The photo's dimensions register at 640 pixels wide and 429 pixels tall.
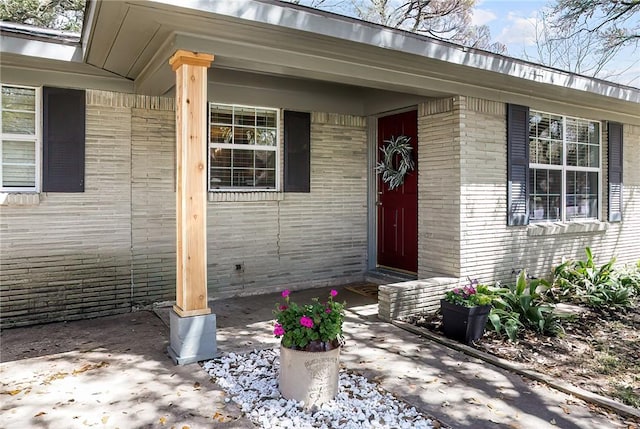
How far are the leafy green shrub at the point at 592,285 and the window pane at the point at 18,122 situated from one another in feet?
23.1

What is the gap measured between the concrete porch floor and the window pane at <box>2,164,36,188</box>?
62.7 inches

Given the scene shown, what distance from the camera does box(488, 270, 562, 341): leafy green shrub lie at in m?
4.84

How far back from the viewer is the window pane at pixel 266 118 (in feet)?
21.3

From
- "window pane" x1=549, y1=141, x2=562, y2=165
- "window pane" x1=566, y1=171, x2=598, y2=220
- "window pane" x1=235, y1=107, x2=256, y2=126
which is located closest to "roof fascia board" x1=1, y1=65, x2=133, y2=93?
"window pane" x1=235, y1=107, x2=256, y2=126

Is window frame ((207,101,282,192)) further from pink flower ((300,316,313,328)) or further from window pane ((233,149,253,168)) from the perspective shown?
pink flower ((300,316,313,328))

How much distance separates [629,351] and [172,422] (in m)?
4.41

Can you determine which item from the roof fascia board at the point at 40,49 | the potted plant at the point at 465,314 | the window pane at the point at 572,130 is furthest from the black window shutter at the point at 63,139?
the window pane at the point at 572,130

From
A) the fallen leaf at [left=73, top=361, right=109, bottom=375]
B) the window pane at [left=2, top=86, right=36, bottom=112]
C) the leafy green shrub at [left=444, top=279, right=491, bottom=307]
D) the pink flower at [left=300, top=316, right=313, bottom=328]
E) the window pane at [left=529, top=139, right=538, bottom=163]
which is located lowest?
the fallen leaf at [left=73, top=361, right=109, bottom=375]

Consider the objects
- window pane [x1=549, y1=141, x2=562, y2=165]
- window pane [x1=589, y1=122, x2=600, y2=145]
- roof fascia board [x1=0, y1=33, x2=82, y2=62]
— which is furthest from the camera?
window pane [x1=589, y1=122, x2=600, y2=145]

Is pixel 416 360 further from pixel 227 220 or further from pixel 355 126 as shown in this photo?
pixel 355 126

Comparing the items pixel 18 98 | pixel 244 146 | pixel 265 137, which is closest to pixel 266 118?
pixel 265 137

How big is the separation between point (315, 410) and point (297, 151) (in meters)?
4.24

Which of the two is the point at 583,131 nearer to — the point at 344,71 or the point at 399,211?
the point at 399,211

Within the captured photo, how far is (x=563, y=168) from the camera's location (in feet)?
23.8
